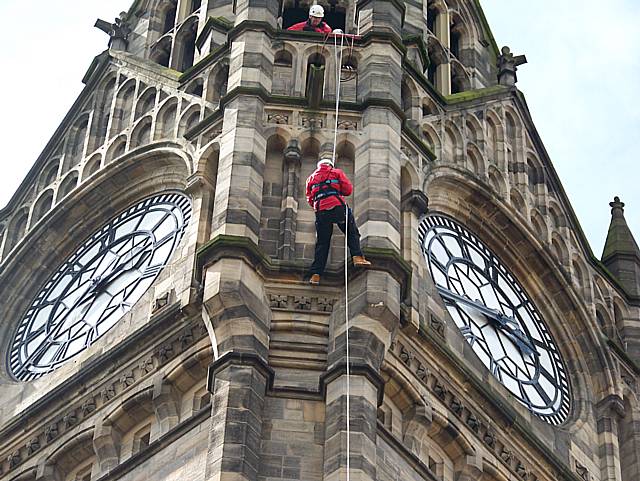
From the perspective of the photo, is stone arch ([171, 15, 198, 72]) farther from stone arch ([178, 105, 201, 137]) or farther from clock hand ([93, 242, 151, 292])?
clock hand ([93, 242, 151, 292])

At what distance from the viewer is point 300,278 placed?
27438 mm

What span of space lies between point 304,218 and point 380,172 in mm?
1136

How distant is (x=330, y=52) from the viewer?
31.2 meters

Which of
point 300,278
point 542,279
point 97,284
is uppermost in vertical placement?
point 542,279

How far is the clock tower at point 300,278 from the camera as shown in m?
26.7

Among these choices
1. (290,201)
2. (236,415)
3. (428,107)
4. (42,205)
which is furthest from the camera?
(42,205)

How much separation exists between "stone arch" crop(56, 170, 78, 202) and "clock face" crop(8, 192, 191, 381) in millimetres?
904

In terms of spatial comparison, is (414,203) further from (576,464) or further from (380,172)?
(576,464)

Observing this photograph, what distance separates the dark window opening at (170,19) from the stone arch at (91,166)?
12.1 feet

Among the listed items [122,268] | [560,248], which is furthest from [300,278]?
[560,248]

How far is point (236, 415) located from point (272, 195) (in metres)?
4.12

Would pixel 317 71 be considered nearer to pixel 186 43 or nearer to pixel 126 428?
pixel 126 428

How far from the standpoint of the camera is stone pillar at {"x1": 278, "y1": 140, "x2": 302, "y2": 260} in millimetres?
27977

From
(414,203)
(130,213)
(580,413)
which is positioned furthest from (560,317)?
(130,213)
